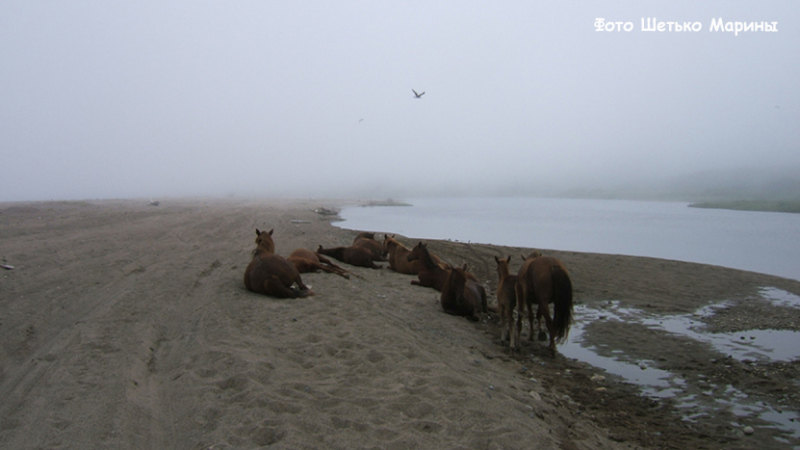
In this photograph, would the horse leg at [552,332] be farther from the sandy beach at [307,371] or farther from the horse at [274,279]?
the horse at [274,279]

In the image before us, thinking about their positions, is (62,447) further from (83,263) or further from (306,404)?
(83,263)

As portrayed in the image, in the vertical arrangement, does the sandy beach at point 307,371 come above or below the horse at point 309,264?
below

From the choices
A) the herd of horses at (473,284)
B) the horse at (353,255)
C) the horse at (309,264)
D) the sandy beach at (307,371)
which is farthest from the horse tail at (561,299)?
the horse at (353,255)

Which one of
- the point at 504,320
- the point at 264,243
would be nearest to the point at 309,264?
the point at 264,243

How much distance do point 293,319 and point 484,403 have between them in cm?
380

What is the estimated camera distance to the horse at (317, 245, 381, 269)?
45.7 feet

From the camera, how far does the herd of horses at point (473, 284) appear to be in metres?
7.92

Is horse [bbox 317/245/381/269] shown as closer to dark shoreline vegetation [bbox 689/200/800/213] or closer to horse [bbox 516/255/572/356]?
horse [bbox 516/255/572/356]

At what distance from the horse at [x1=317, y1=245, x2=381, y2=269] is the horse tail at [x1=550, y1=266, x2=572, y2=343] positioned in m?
6.94

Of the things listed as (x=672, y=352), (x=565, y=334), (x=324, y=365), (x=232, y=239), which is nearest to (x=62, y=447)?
(x=324, y=365)

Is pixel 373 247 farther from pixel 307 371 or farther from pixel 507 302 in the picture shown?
pixel 307 371

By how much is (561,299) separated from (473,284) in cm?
250

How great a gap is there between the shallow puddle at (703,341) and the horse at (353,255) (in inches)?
230

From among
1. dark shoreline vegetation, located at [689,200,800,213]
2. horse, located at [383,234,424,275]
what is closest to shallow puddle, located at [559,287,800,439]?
horse, located at [383,234,424,275]
